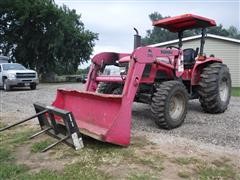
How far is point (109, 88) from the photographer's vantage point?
877 cm

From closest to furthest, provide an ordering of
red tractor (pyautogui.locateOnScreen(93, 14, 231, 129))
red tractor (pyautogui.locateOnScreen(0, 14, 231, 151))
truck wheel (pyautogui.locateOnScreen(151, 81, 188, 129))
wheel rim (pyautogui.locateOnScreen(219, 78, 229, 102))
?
1. red tractor (pyautogui.locateOnScreen(0, 14, 231, 151))
2. truck wheel (pyautogui.locateOnScreen(151, 81, 188, 129))
3. red tractor (pyautogui.locateOnScreen(93, 14, 231, 129))
4. wheel rim (pyautogui.locateOnScreen(219, 78, 229, 102))

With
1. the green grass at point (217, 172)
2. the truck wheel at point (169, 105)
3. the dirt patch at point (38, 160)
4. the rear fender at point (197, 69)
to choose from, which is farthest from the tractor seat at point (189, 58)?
the dirt patch at point (38, 160)

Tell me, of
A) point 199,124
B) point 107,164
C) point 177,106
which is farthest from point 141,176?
point 199,124

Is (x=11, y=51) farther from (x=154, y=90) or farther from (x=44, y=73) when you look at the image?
(x=154, y=90)

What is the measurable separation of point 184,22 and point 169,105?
8.81 feet

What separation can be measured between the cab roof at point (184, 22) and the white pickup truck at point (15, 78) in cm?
1178

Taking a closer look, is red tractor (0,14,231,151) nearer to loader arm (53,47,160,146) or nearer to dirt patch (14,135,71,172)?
loader arm (53,47,160,146)

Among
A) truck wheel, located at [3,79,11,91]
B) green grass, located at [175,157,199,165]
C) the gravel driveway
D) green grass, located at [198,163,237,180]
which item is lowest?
green grass, located at [198,163,237,180]

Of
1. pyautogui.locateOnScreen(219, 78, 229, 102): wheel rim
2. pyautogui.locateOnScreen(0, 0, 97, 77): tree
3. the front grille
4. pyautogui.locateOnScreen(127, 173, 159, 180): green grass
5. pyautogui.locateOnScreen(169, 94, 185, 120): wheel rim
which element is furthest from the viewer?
pyautogui.locateOnScreen(0, 0, 97, 77): tree

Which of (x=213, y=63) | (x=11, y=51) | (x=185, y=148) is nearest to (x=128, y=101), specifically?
(x=185, y=148)

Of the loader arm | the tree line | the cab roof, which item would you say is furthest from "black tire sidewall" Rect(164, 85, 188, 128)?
the tree line

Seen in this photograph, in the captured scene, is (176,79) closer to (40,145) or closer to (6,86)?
(40,145)

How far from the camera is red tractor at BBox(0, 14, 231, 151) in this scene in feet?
20.0

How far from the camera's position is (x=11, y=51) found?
32.7 metres
